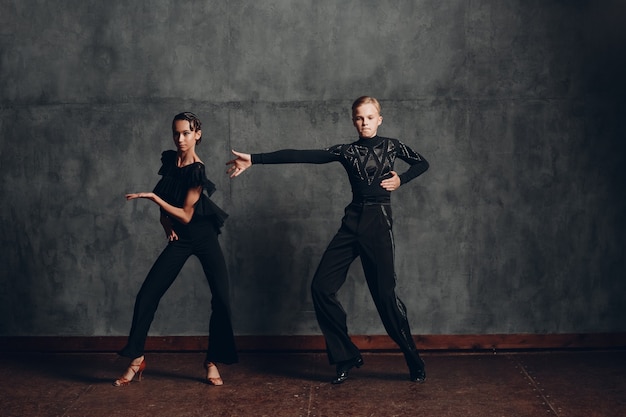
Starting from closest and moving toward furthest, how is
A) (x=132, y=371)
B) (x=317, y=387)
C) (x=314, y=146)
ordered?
1. (x=317, y=387)
2. (x=132, y=371)
3. (x=314, y=146)

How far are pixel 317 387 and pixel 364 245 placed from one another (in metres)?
0.87

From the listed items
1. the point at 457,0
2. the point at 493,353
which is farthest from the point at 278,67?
the point at 493,353

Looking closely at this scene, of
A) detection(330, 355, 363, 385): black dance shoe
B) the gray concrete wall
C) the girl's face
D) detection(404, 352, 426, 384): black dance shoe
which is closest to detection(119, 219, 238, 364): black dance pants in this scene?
the girl's face

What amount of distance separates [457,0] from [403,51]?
475 mm

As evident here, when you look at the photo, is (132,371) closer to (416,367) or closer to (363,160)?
(416,367)

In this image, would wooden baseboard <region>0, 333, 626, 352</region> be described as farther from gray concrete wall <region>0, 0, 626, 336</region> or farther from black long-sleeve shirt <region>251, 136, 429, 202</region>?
black long-sleeve shirt <region>251, 136, 429, 202</region>

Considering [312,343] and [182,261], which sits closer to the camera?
[182,261]

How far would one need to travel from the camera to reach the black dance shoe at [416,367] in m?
4.80

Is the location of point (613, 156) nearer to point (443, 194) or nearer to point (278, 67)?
point (443, 194)

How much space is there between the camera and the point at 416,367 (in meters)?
4.84

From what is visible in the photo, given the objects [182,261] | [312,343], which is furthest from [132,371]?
[312,343]

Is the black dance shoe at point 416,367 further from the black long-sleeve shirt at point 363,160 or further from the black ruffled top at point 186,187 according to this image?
the black ruffled top at point 186,187

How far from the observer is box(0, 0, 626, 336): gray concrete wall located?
5344 mm

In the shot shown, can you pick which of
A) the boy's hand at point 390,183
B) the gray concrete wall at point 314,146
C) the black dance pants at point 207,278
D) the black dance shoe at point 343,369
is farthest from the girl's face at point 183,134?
the black dance shoe at point 343,369
